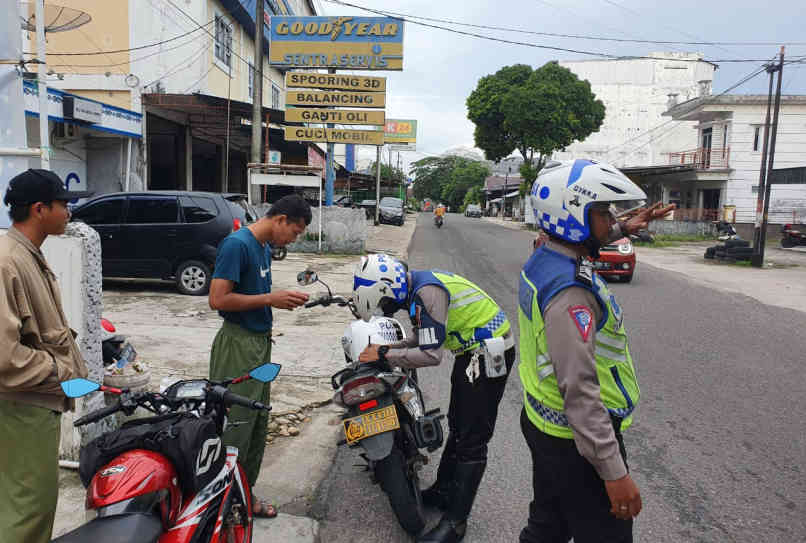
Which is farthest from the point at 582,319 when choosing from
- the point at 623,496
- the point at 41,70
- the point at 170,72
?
the point at 170,72

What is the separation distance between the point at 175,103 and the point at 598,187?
16.3m

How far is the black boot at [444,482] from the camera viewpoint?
3379 mm

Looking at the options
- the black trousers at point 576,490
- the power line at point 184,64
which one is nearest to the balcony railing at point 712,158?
the power line at point 184,64

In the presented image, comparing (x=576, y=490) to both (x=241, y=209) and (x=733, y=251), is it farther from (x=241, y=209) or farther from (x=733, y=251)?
(x=733, y=251)

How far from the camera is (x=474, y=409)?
312 centimetres

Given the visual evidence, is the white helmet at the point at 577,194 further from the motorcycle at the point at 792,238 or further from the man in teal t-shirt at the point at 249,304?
the motorcycle at the point at 792,238

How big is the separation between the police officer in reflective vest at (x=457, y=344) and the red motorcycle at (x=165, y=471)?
2.77 ft

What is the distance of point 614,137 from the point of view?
51.4 meters

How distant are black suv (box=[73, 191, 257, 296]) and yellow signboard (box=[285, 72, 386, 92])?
29.1 feet

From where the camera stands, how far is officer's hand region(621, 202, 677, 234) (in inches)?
94.8

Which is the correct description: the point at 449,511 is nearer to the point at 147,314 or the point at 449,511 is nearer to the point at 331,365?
the point at 331,365

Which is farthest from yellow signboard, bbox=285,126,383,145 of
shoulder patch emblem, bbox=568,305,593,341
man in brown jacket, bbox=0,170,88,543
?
shoulder patch emblem, bbox=568,305,593,341

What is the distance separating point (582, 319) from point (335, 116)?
1702 centimetres

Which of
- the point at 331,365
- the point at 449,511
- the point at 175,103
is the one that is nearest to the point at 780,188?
the point at 175,103
